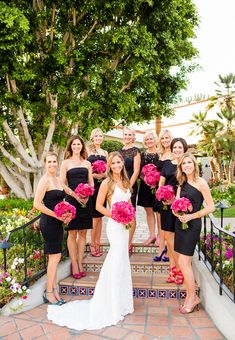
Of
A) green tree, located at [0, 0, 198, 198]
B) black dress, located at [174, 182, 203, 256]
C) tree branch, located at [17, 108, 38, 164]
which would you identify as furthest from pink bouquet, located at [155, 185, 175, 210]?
tree branch, located at [17, 108, 38, 164]

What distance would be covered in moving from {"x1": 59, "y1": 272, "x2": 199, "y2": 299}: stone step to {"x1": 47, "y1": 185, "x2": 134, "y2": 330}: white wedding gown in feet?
1.70

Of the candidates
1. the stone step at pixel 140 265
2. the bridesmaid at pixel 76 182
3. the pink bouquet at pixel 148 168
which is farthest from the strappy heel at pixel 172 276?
the pink bouquet at pixel 148 168

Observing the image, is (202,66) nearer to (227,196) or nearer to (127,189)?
(227,196)

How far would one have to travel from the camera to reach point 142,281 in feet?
16.8

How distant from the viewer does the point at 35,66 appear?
998 cm

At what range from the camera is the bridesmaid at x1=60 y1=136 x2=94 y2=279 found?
203 inches

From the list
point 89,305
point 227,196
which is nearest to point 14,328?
point 89,305

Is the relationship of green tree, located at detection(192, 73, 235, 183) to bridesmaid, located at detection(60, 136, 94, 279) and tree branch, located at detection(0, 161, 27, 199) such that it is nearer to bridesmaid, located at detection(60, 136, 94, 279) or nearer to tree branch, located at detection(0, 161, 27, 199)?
tree branch, located at detection(0, 161, 27, 199)

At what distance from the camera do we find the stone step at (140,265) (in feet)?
18.0

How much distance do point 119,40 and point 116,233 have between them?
22.9ft

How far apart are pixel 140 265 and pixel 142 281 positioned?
402mm

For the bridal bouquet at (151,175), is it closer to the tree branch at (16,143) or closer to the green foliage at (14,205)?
the green foliage at (14,205)

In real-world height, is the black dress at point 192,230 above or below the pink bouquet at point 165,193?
below

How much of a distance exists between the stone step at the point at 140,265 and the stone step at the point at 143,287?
15cm
